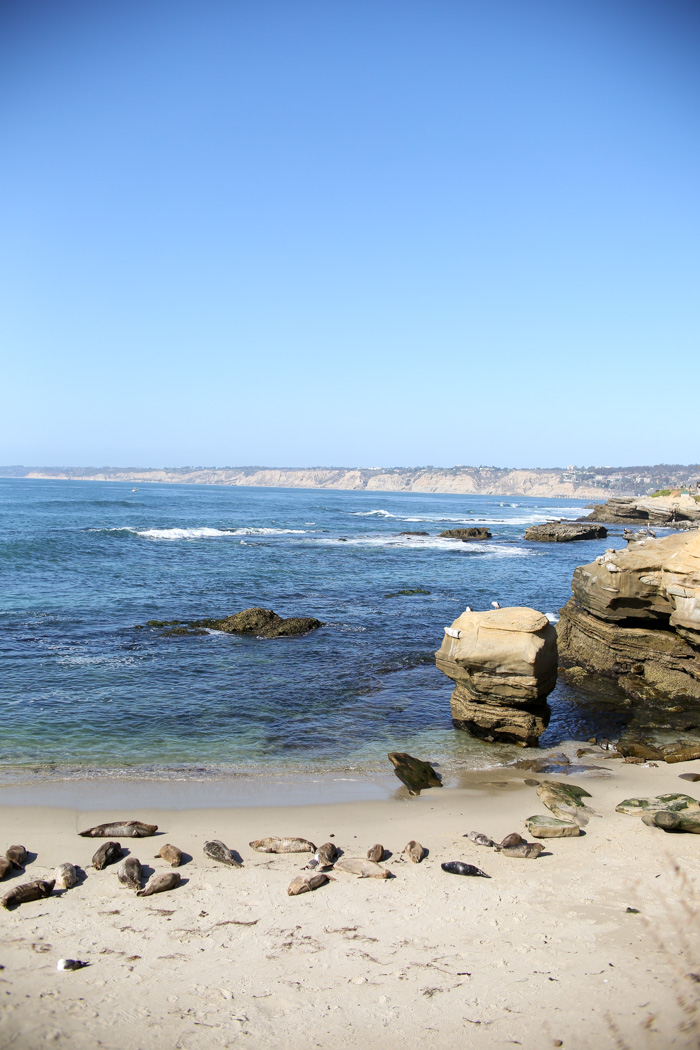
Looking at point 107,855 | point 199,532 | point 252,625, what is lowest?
point 252,625

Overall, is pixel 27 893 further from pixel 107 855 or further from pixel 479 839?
pixel 479 839

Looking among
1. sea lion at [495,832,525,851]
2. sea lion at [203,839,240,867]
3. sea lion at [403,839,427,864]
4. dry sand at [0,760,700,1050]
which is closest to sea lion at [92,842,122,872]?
dry sand at [0,760,700,1050]

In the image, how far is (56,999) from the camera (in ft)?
15.9

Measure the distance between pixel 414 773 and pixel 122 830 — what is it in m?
4.32

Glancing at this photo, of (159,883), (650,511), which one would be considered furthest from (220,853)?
(650,511)

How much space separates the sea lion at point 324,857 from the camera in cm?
697

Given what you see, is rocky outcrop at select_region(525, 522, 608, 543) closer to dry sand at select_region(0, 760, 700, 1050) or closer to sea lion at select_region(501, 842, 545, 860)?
dry sand at select_region(0, 760, 700, 1050)

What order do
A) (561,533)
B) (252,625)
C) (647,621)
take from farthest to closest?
1. (561,533)
2. (252,625)
3. (647,621)

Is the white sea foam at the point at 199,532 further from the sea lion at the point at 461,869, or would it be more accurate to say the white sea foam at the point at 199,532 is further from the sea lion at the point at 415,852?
the sea lion at the point at 461,869

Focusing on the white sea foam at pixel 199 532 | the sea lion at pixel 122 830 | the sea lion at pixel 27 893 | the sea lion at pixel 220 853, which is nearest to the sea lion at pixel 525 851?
the sea lion at pixel 220 853

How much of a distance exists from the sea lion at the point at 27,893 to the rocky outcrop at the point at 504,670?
24.5 feet

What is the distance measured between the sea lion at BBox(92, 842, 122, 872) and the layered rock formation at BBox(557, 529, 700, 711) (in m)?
11.6

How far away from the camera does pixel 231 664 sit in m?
15.9

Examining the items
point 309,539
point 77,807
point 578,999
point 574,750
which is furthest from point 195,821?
point 309,539
